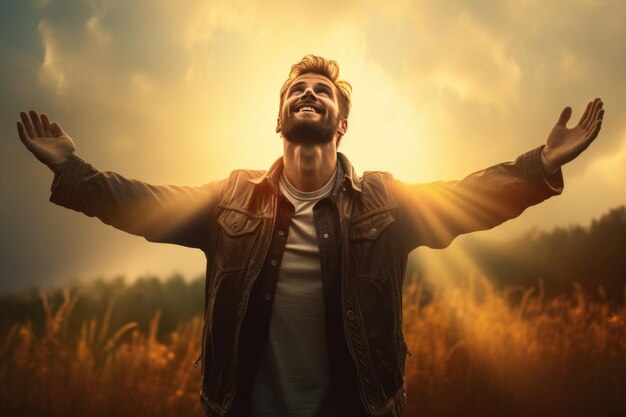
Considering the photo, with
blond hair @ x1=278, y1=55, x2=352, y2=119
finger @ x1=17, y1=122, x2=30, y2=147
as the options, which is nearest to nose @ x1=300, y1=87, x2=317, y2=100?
blond hair @ x1=278, y1=55, x2=352, y2=119

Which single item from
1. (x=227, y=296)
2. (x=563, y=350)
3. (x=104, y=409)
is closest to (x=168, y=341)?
(x=104, y=409)

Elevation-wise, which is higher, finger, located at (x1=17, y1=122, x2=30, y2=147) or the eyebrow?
the eyebrow

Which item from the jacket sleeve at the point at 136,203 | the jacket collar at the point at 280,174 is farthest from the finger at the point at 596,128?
the jacket sleeve at the point at 136,203

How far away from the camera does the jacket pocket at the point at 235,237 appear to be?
2.61 m

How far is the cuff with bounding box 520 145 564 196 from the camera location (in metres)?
2.37

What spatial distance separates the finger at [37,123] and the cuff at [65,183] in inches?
10.9

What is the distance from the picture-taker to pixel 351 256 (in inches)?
101

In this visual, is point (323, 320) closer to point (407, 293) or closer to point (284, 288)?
point (284, 288)

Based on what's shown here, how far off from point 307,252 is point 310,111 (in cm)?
101

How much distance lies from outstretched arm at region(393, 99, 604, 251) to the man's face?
68cm

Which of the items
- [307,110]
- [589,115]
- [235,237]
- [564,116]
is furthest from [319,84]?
[589,115]

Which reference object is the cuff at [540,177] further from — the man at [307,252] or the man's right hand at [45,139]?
the man's right hand at [45,139]

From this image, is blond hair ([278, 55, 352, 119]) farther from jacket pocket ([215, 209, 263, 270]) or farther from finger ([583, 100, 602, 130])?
finger ([583, 100, 602, 130])

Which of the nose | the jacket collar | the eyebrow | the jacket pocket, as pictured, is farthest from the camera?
the eyebrow
